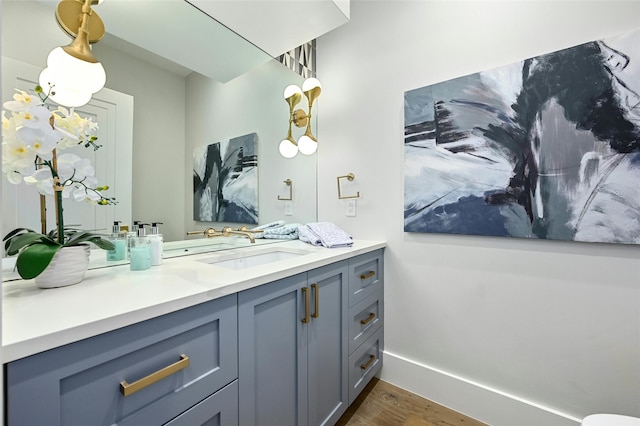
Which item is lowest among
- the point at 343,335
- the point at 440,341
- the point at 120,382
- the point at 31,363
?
the point at 440,341

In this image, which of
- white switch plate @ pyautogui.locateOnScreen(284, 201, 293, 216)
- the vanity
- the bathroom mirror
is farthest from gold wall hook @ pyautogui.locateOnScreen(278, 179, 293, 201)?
the vanity

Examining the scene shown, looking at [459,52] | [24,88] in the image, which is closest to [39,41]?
[24,88]

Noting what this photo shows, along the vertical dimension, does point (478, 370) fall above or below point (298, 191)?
below

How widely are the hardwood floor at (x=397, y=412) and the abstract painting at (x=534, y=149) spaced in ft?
3.29

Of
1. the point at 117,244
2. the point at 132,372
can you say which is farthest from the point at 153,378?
the point at 117,244

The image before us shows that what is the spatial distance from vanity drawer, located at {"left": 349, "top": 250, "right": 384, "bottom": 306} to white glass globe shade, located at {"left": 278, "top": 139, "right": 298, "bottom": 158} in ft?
2.92

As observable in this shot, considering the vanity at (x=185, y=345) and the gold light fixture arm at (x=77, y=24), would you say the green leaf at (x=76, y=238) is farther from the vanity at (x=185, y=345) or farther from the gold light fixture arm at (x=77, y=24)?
the gold light fixture arm at (x=77, y=24)

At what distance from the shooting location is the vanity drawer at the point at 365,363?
58.3 inches

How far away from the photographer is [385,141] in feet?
6.00

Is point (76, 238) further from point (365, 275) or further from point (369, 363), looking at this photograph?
point (369, 363)

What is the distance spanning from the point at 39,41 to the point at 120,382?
3.78ft

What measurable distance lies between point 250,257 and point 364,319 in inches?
29.7

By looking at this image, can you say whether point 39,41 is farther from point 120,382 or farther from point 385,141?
point 385,141

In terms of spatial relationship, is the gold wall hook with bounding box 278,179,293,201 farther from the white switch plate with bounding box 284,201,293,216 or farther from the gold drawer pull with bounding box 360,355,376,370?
the gold drawer pull with bounding box 360,355,376,370
